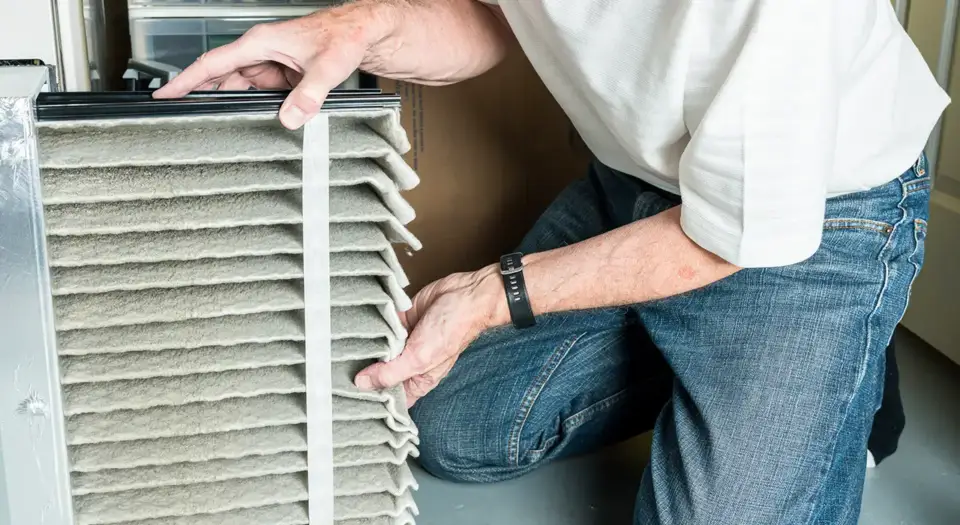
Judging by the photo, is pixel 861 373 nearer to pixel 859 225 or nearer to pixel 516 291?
pixel 859 225

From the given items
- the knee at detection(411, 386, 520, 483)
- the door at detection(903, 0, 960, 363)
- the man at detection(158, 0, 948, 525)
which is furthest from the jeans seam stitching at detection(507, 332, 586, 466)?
the door at detection(903, 0, 960, 363)

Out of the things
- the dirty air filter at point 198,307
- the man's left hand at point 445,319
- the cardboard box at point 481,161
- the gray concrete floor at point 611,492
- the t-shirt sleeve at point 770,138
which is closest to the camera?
the dirty air filter at point 198,307

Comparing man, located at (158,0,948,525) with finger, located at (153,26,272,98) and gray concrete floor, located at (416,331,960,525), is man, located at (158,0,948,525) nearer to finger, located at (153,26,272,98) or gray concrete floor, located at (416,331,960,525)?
finger, located at (153,26,272,98)

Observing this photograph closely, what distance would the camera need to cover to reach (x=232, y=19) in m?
1.49

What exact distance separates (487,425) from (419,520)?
15cm

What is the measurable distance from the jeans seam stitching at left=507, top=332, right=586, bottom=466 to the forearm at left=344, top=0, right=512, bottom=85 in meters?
0.38

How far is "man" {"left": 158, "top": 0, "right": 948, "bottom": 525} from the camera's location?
0.86m

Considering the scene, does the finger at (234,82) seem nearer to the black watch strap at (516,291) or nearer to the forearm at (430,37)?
the forearm at (430,37)

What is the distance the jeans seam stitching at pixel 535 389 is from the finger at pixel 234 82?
1.80 feet

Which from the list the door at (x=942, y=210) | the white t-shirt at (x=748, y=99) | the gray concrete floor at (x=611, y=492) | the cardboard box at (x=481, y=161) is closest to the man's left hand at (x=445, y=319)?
the white t-shirt at (x=748, y=99)

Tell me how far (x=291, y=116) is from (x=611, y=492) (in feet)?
2.61

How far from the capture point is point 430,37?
1.17m

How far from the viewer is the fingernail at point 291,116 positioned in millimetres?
733

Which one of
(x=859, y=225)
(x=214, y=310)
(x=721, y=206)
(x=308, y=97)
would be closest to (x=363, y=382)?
(x=214, y=310)
